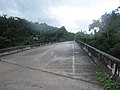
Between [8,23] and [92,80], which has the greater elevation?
[8,23]

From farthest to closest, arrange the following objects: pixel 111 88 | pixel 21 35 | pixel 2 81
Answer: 1. pixel 21 35
2. pixel 2 81
3. pixel 111 88

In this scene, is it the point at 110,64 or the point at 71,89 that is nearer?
the point at 71,89

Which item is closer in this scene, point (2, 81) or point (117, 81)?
point (117, 81)

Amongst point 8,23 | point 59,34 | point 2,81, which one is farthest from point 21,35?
point 59,34

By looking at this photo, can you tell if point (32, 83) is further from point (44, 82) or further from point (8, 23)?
point (8, 23)

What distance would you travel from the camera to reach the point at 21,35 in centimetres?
5284

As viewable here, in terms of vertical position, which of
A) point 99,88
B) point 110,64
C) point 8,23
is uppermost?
point 8,23

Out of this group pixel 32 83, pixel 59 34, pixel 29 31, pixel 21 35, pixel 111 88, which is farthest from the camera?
pixel 59 34

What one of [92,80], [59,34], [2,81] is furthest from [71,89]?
[59,34]

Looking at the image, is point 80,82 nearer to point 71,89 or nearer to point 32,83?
point 71,89

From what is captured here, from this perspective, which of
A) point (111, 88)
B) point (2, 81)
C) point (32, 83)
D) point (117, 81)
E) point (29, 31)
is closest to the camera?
point (111, 88)

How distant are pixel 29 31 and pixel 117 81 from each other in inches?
2147

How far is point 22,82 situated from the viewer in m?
7.86

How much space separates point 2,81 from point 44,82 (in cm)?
179
